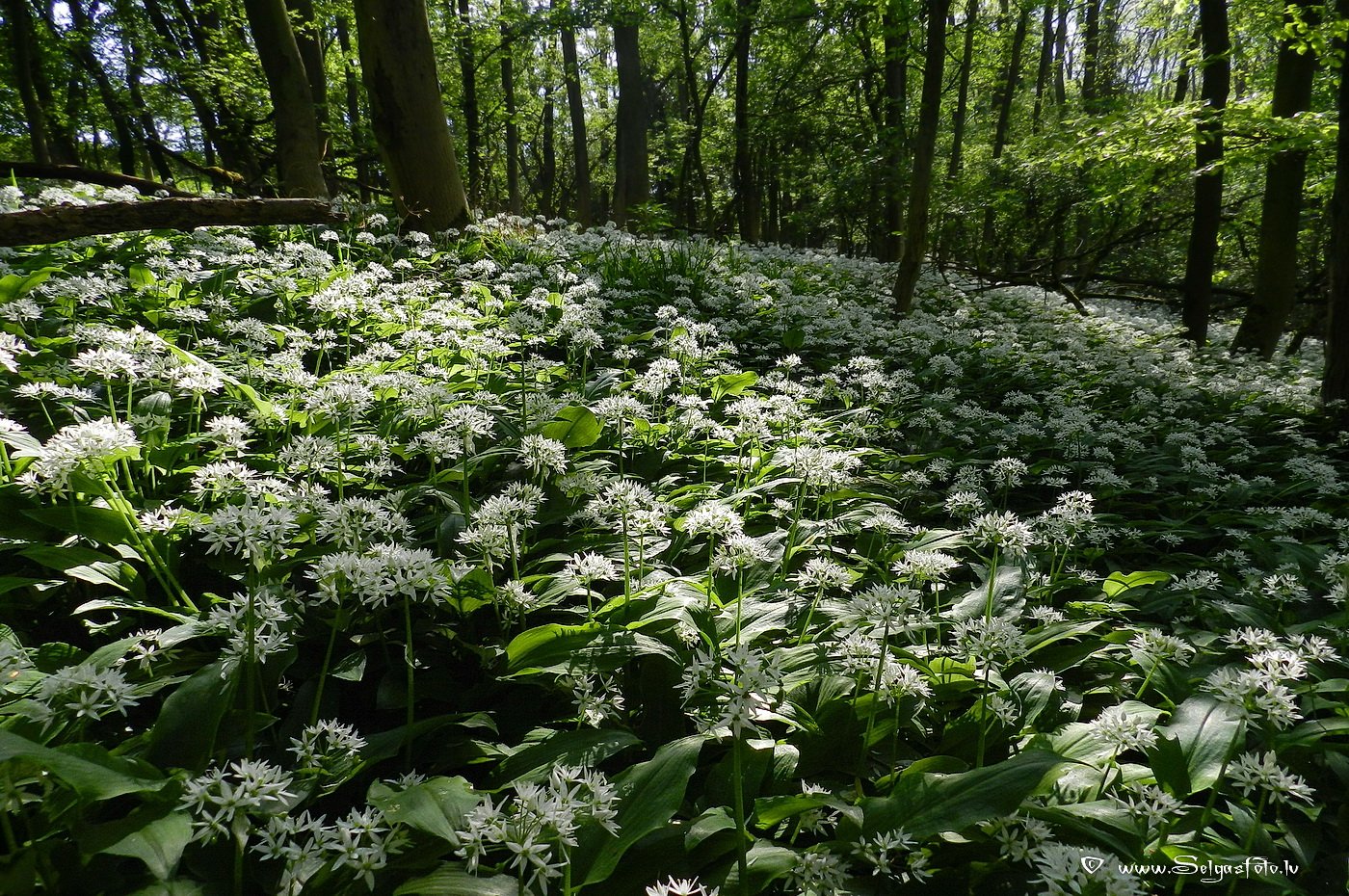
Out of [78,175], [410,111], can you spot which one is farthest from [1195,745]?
[78,175]

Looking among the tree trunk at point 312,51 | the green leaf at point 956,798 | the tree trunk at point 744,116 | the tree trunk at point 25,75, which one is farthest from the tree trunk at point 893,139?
the tree trunk at point 25,75

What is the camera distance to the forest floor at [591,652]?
1.47 m

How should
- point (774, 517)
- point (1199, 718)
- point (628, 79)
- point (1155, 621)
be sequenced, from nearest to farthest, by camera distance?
point (1199, 718), point (1155, 621), point (774, 517), point (628, 79)

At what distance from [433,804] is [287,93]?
1000cm

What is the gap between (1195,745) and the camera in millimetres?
1950

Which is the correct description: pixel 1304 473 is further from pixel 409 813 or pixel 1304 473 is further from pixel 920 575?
pixel 409 813

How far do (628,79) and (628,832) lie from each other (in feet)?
52.2

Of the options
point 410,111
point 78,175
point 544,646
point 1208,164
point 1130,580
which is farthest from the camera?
point 1208,164

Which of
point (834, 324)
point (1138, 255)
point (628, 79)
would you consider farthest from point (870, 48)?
point (834, 324)

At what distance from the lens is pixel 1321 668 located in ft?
8.38

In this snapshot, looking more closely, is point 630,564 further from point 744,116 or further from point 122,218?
point 744,116

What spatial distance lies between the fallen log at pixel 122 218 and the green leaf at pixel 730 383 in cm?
372

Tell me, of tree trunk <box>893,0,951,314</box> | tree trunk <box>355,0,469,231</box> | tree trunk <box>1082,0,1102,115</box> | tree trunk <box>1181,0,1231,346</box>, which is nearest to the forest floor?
tree trunk <box>355,0,469,231</box>

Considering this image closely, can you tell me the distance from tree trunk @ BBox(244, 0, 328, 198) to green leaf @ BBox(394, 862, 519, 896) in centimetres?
963
